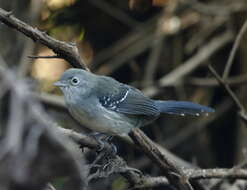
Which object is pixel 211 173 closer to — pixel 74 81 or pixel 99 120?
pixel 99 120

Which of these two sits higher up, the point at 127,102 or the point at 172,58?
the point at 127,102

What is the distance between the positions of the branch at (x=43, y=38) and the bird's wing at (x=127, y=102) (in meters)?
0.77

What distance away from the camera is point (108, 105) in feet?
12.5

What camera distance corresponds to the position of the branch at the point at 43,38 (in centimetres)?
276

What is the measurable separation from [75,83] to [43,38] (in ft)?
2.60

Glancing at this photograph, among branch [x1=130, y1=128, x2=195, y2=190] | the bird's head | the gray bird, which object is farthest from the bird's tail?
branch [x1=130, y1=128, x2=195, y2=190]

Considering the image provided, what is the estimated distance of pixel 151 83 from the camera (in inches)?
224

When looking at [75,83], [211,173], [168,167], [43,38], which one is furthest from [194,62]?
[43,38]

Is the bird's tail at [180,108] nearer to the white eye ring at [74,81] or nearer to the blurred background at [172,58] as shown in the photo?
the white eye ring at [74,81]

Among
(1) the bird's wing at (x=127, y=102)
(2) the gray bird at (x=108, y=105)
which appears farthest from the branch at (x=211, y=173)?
(1) the bird's wing at (x=127, y=102)

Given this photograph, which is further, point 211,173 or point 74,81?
point 74,81

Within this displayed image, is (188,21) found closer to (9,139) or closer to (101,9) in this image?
Result: (101,9)

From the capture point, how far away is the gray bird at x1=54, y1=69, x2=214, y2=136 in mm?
3523

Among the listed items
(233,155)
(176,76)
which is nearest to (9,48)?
(176,76)
